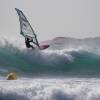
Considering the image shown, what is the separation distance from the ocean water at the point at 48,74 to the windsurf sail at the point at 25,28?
1820 mm

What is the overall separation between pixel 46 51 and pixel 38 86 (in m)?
25.0

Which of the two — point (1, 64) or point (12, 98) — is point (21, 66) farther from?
point (12, 98)

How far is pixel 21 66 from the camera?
92.5 feet

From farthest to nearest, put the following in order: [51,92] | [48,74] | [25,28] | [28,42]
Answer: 1. [28,42]
2. [25,28]
3. [48,74]
4. [51,92]

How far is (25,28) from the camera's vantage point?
3125 cm

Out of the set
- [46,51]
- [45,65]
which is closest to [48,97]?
[45,65]

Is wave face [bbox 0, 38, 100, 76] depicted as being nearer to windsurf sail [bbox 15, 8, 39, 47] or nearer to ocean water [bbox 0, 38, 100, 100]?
ocean water [bbox 0, 38, 100, 100]

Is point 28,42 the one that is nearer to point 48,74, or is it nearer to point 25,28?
point 25,28

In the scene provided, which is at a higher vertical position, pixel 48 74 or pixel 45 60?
pixel 45 60

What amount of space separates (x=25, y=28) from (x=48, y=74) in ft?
28.0

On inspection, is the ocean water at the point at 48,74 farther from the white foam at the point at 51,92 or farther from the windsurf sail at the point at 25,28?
the windsurf sail at the point at 25,28

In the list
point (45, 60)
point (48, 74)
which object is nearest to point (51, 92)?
point (48, 74)

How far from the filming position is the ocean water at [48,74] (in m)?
9.59

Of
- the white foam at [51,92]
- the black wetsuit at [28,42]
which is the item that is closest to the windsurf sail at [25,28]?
the black wetsuit at [28,42]
